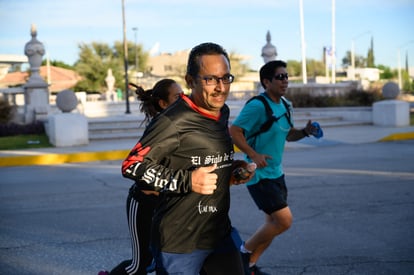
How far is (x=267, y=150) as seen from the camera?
198 inches

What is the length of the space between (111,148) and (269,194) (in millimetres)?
11485

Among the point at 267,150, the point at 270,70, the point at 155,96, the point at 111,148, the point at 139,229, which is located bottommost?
the point at 111,148

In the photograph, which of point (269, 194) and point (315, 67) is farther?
point (315, 67)

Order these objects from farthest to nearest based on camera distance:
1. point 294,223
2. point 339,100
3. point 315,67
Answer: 1. point 315,67
2. point 339,100
3. point 294,223

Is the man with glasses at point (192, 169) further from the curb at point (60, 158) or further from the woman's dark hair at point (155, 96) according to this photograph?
the curb at point (60, 158)

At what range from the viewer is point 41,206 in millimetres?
8609

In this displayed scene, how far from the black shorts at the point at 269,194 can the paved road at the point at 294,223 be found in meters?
0.73

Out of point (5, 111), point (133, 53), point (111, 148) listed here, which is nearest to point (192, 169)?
point (111, 148)

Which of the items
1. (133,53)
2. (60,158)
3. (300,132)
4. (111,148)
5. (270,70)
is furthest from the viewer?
(133,53)

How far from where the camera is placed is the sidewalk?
47.5 ft

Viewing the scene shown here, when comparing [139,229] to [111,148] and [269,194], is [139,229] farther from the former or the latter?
[111,148]

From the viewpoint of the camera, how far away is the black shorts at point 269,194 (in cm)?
482

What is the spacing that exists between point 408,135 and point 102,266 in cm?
1365

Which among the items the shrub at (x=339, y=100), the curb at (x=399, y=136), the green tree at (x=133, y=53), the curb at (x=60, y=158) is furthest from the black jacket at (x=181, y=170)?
the green tree at (x=133, y=53)
